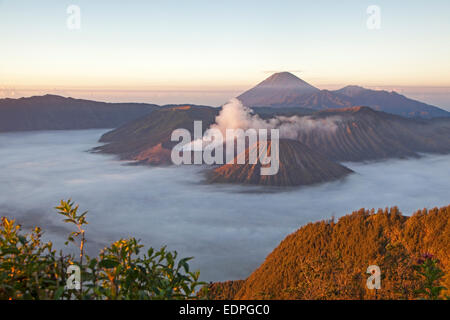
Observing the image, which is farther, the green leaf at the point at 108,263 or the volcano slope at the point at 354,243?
the volcano slope at the point at 354,243

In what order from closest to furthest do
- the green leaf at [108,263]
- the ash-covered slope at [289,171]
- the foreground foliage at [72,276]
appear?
the foreground foliage at [72,276] < the green leaf at [108,263] < the ash-covered slope at [289,171]

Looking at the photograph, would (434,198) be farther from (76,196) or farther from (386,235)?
(76,196)

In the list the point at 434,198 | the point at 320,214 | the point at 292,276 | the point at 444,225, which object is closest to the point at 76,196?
the point at 320,214

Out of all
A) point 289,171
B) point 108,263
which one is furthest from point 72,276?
point 289,171

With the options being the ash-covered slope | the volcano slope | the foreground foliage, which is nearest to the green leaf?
the foreground foliage

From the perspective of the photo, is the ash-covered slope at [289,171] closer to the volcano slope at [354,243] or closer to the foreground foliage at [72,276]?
the volcano slope at [354,243]

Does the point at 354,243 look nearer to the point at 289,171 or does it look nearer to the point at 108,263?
the point at 108,263

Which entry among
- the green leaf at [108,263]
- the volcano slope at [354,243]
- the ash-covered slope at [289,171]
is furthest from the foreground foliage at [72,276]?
the ash-covered slope at [289,171]
